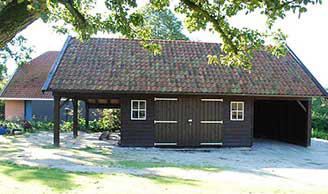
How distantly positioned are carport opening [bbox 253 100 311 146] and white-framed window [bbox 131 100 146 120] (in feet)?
24.4

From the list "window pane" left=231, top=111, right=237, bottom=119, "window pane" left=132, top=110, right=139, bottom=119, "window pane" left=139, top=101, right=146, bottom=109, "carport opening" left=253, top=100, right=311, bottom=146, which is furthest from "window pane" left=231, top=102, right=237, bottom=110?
"window pane" left=132, top=110, right=139, bottom=119

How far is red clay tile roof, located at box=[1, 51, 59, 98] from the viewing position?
2614 cm

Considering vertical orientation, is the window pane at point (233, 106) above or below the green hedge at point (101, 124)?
above

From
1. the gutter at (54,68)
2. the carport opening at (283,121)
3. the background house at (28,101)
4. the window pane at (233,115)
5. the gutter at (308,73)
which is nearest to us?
the gutter at (54,68)

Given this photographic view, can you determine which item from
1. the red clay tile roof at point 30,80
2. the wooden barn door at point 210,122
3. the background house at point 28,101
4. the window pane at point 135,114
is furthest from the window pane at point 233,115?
the red clay tile roof at point 30,80

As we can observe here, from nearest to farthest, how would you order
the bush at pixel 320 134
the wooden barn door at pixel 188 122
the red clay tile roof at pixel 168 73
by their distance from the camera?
the red clay tile roof at pixel 168 73
the wooden barn door at pixel 188 122
the bush at pixel 320 134

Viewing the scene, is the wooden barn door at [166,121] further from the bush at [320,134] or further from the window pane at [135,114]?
the bush at [320,134]

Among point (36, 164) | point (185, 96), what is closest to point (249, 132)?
point (185, 96)

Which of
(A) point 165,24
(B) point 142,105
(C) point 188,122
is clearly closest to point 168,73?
(B) point 142,105

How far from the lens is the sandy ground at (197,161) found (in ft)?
31.4

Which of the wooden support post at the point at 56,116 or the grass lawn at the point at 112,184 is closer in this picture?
the grass lawn at the point at 112,184

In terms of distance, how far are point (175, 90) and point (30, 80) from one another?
660 inches

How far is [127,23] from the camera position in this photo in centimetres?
818

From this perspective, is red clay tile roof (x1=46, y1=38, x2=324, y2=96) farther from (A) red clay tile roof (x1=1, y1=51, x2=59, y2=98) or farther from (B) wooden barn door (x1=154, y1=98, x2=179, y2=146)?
(A) red clay tile roof (x1=1, y1=51, x2=59, y2=98)
